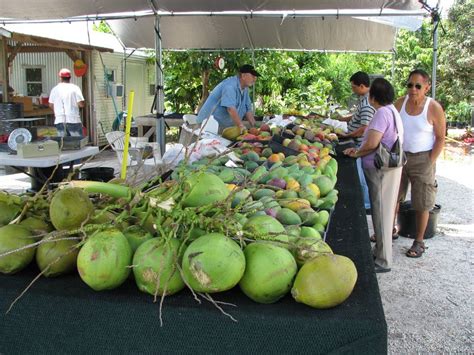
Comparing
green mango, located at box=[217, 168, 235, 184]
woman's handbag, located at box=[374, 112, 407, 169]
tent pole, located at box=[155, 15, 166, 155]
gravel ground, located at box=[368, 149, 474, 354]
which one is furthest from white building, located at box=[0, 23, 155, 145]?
green mango, located at box=[217, 168, 235, 184]

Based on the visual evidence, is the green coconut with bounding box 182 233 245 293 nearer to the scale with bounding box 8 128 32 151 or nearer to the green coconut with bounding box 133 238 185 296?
the green coconut with bounding box 133 238 185 296

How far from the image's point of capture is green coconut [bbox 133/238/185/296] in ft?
4.45

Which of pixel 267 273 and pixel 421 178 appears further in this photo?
pixel 421 178

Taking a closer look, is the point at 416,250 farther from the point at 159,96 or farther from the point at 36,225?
the point at 36,225

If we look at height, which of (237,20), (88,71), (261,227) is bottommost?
(261,227)

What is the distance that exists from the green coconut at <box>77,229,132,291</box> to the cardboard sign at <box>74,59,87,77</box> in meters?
11.9

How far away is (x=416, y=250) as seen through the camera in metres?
4.84

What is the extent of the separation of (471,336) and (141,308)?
2.82 meters

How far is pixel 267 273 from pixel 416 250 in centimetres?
391

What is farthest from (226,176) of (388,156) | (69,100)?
(69,100)

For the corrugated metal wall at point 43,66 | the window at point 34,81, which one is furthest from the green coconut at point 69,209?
the window at point 34,81

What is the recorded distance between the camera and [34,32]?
33.3 ft

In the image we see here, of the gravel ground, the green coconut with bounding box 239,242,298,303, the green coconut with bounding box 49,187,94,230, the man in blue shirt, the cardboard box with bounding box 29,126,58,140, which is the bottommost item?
the gravel ground

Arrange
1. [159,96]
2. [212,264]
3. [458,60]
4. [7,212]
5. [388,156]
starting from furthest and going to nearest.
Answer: [458,60] < [159,96] < [388,156] < [7,212] < [212,264]
